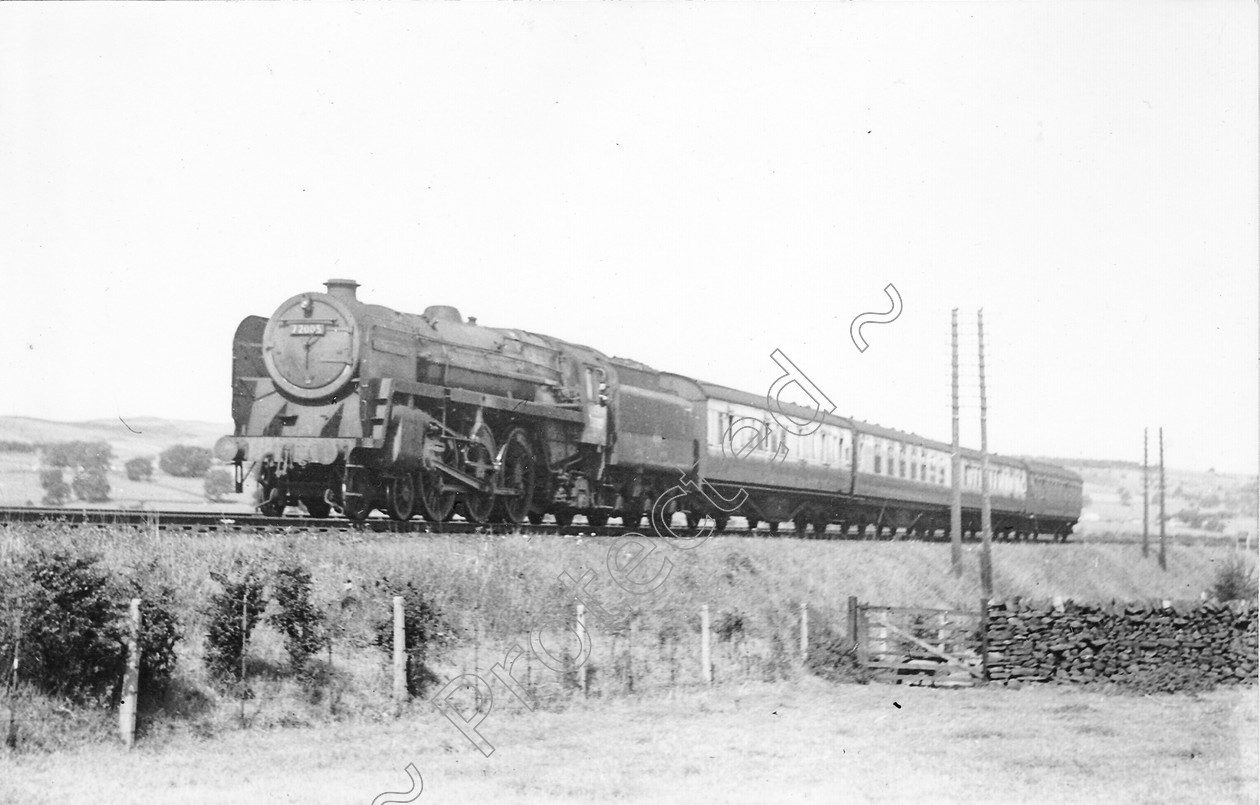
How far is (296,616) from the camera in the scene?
1209 cm

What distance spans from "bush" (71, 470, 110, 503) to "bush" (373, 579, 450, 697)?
929 inches

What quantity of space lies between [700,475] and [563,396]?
4865mm

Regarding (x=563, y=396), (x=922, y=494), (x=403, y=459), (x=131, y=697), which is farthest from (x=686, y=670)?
(x=922, y=494)

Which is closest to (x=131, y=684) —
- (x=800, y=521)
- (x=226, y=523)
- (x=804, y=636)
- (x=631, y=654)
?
(x=226, y=523)

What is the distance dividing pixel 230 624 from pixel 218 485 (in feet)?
96.8

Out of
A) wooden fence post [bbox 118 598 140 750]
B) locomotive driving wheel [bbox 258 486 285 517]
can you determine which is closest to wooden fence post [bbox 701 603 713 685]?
locomotive driving wheel [bbox 258 486 285 517]

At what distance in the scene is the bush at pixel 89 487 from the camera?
33.6 meters

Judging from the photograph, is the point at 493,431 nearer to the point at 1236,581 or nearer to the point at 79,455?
the point at 1236,581

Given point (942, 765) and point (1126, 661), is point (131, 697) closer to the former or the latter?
point (942, 765)

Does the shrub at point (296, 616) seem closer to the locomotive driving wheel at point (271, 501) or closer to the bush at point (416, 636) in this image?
the bush at point (416, 636)

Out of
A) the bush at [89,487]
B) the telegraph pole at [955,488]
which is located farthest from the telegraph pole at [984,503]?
the bush at [89,487]

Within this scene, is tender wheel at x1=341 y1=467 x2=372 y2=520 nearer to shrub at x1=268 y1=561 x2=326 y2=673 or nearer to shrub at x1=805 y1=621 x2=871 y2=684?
shrub at x1=268 y1=561 x2=326 y2=673

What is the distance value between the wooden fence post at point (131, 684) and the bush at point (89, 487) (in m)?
24.9

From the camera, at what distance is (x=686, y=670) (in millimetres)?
15734
